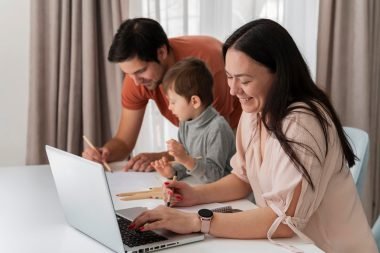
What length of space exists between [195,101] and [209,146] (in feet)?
0.53

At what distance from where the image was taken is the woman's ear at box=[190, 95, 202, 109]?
176 centimetres

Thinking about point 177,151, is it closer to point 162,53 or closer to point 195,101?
point 195,101

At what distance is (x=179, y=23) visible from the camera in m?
2.66

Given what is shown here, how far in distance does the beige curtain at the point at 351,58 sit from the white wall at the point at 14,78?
4.91ft

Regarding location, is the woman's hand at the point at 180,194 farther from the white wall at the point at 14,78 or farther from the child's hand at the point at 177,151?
the white wall at the point at 14,78

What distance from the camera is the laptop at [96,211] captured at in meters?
1.08

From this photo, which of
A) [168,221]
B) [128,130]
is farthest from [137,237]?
[128,130]

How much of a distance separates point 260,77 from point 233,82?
0.08 metres

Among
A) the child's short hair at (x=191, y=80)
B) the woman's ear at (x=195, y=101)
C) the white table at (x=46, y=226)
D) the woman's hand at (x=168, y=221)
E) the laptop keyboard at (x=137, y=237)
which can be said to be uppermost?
the child's short hair at (x=191, y=80)

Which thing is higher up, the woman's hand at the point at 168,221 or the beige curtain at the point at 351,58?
the beige curtain at the point at 351,58

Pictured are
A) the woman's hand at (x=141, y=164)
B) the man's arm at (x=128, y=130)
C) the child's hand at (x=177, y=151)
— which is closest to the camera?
the child's hand at (x=177, y=151)

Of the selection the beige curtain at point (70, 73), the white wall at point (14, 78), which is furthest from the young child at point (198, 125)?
the white wall at point (14, 78)

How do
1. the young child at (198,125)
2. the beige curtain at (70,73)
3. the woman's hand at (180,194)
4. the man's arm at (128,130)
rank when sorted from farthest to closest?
the beige curtain at (70,73) → the man's arm at (128,130) → the young child at (198,125) → the woman's hand at (180,194)

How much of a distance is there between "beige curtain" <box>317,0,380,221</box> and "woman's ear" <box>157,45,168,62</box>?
977 mm
